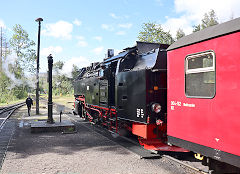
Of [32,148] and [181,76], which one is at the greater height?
[181,76]

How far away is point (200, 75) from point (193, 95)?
40cm

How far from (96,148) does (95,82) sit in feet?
11.4

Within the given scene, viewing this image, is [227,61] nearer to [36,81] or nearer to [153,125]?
[153,125]

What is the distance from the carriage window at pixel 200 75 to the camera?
151 inches

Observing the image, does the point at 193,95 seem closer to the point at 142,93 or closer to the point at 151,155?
the point at 142,93

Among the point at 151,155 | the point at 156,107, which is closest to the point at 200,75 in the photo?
the point at 156,107

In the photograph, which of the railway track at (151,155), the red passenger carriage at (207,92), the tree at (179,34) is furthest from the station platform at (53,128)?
the tree at (179,34)

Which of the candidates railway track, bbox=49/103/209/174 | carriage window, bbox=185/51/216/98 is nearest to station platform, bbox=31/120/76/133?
railway track, bbox=49/103/209/174

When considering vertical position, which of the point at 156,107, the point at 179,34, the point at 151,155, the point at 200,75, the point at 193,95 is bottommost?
the point at 151,155

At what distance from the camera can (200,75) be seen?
13.4 ft

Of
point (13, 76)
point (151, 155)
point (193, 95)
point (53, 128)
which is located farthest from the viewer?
point (13, 76)

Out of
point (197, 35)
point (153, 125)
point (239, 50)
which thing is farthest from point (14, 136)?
point (239, 50)

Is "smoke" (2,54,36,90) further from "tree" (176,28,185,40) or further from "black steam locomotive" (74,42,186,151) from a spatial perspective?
"tree" (176,28,185,40)

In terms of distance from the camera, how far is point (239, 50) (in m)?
3.32
